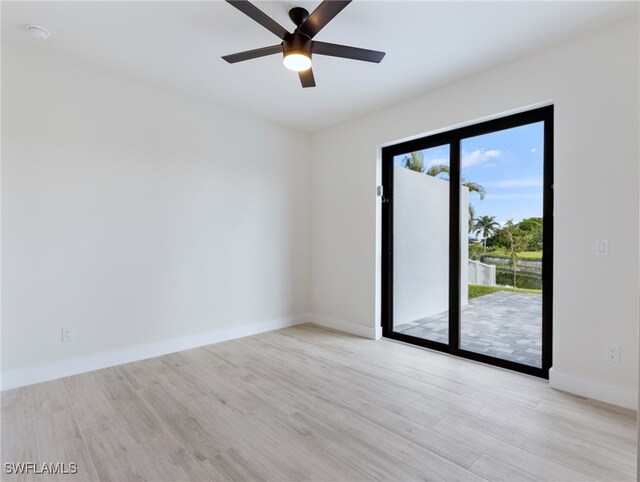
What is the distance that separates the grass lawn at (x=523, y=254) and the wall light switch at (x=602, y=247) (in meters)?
0.44

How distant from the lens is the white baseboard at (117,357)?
265 cm

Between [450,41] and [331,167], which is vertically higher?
[450,41]

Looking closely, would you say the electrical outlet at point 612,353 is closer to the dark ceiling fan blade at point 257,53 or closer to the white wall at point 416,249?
the white wall at point 416,249

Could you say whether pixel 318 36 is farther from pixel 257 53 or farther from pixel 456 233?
pixel 456 233

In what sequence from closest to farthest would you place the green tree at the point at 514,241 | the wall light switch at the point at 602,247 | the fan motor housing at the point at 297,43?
the fan motor housing at the point at 297,43
the wall light switch at the point at 602,247
the green tree at the point at 514,241

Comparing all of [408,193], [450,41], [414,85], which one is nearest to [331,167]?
[408,193]

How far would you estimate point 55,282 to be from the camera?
2.81 meters

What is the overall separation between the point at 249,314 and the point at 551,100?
3789 mm

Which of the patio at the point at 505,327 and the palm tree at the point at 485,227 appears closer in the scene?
the patio at the point at 505,327

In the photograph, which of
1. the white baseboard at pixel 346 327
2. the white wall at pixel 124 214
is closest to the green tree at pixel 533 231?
the white baseboard at pixel 346 327

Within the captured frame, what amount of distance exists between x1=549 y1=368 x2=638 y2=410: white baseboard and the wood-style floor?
0.09 m

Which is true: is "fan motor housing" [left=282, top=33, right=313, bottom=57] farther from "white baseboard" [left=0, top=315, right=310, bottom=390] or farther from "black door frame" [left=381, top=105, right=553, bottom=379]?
"white baseboard" [left=0, top=315, right=310, bottom=390]

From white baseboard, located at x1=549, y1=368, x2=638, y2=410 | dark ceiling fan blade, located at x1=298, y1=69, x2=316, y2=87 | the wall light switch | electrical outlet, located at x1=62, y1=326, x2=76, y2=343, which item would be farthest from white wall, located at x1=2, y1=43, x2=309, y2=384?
the wall light switch

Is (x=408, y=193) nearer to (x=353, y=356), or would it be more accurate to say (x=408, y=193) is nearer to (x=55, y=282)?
(x=353, y=356)
